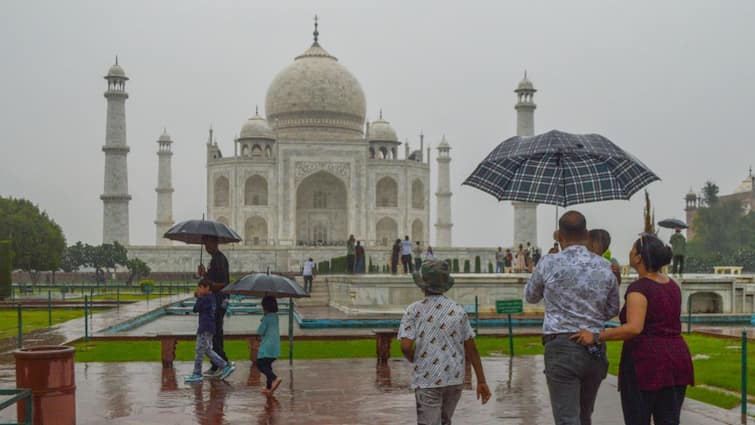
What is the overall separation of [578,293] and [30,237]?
29.2m

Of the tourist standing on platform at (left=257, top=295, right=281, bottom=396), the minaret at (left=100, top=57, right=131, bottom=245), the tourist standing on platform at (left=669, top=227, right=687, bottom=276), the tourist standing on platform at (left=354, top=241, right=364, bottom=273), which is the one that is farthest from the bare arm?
the minaret at (left=100, top=57, right=131, bottom=245)

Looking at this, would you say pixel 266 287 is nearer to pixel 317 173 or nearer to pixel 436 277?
pixel 436 277

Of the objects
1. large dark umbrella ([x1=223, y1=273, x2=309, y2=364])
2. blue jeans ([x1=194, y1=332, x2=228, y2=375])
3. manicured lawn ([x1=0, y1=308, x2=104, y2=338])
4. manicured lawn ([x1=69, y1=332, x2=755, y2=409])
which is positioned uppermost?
large dark umbrella ([x1=223, y1=273, x2=309, y2=364])

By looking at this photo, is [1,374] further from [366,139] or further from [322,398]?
[366,139]

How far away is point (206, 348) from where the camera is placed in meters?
7.66

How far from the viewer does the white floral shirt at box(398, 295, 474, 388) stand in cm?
414

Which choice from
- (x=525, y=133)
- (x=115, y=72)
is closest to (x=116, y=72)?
(x=115, y=72)

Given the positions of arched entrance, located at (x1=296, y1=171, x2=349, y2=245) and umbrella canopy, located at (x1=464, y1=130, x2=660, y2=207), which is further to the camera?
arched entrance, located at (x1=296, y1=171, x2=349, y2=245)

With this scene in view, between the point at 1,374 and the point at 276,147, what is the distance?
34.7 m

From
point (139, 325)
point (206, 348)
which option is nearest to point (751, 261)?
point (139, 325)

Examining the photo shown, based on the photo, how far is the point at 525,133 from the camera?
132 feet

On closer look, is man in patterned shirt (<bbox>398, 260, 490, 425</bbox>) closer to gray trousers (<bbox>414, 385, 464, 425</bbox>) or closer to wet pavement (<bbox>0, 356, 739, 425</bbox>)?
gray trousers (<bbox>414, 385, 464, 425</bbox>)

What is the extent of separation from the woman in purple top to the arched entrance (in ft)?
130

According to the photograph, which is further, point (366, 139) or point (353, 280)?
point (366, 139)
